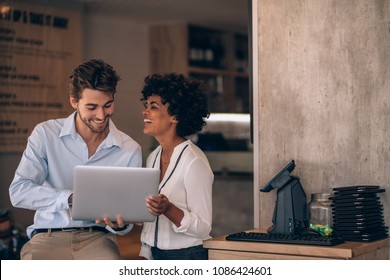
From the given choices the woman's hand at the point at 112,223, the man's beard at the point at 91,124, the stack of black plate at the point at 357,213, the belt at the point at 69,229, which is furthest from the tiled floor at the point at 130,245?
the stack of black plate at the point at 357,213

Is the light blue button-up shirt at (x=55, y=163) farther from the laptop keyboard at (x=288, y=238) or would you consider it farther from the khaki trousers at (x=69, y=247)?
the laptop keyboard at (x=288, y=238)

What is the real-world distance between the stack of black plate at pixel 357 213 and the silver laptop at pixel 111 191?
826mm

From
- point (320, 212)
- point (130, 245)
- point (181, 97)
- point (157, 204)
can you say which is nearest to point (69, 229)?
point (157, 204)

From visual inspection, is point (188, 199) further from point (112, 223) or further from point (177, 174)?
point (112, 223)

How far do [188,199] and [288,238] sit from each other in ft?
1.52

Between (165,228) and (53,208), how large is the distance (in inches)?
19.5

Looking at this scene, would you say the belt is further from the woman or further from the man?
the woman

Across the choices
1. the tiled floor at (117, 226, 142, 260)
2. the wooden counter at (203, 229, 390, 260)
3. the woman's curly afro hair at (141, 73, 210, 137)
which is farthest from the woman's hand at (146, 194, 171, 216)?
the tiled floor at (117, 226, 142, 260)

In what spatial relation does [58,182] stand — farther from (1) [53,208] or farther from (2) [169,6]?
(2) [169,6]

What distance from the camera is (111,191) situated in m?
2.79
